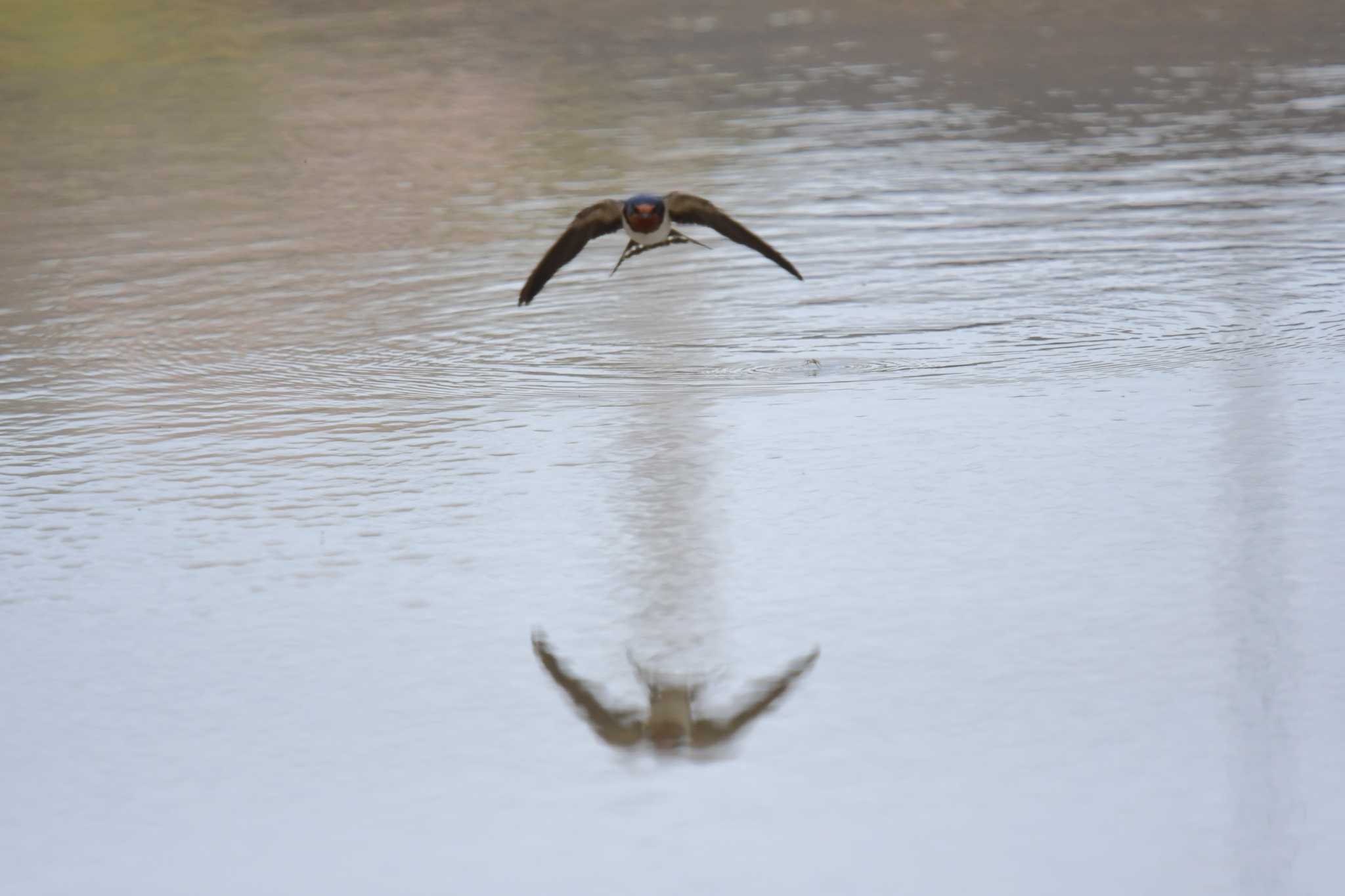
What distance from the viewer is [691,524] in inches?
227

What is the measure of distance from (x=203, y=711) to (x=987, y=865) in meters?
1.98

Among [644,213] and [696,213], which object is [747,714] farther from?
[696,213]

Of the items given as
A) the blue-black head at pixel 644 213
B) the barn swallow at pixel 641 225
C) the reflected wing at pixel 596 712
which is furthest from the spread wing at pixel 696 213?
the reflected wing at pixel 596 712

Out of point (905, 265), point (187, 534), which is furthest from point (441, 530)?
point (905, 265)

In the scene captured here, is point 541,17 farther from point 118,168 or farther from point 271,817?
point 271,817

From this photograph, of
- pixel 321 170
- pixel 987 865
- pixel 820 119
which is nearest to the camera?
pixel 987 865

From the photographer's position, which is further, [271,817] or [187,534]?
[187,534]

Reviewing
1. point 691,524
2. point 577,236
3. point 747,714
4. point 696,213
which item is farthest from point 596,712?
point 577,236

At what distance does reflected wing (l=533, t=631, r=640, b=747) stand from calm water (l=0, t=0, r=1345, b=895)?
13 mm

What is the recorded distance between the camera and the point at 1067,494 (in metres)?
5.88

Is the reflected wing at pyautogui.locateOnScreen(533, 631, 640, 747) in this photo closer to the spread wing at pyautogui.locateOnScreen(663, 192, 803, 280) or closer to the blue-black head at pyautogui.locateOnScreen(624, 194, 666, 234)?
the blue-black head at pyautogui.locateOnScreen(624, 194, 666, 234)

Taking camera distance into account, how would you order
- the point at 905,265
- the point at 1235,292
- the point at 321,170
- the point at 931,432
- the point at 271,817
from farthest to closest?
the point at 321,170 → the point at 905,265 → the point at 1235,292 → the point at 931,432 → the point at 271,817

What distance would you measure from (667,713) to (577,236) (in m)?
2.72

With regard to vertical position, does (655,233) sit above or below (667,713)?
above
